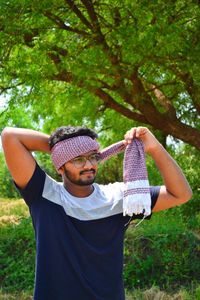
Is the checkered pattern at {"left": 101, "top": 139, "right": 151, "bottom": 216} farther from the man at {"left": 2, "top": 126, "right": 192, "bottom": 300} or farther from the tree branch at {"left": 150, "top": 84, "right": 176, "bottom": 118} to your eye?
the tree branch at {"left": 150, "top": 84, "right": 176, "bottom": 118}

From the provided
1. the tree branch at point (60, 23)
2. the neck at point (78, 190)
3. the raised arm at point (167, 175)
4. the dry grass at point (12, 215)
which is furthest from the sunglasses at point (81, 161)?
the dry grass at point (12, 215)

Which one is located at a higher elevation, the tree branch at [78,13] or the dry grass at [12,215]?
the tree branch at [78,13]

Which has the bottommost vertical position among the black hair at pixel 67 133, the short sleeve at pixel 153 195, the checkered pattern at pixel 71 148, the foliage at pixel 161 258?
the foliage at pixel 161 258

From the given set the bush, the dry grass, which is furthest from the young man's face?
the dry grass

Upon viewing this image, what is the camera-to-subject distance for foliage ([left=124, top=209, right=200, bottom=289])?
661cm

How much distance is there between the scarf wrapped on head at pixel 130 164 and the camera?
258 cm

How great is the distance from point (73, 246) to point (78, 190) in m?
0.27

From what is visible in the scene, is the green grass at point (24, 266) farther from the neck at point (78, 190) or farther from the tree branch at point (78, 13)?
the neck at point (78, 190)

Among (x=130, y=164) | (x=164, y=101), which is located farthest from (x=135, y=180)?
(x=164, y=101)

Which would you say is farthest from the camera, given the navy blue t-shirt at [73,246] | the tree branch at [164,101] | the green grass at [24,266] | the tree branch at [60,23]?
the tree branch at [164,101]

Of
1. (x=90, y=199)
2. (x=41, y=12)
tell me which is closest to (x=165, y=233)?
(x=41, y=12)

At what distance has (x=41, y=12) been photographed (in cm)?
661

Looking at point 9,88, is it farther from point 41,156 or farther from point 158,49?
point 41,156

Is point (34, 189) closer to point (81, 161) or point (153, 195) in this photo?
point (81, 161)
